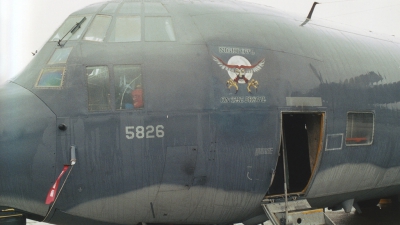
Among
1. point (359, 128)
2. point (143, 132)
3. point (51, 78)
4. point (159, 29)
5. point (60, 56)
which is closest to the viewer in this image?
point (143, 132)

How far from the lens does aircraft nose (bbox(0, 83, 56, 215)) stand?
7.49m

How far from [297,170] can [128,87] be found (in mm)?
4751

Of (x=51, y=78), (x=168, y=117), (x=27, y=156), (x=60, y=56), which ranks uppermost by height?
(x=60, y=56)

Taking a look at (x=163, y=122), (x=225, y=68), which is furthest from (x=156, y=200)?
(x=225, y=68)

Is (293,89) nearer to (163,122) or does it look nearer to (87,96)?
(163,122)

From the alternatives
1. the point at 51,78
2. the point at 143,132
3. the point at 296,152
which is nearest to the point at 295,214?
the point at 296,152

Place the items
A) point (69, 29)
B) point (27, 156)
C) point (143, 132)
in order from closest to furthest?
point (27, 156)
point (143, 132)
point (69, 29)

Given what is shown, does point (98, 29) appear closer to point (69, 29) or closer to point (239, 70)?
point (69, 29)

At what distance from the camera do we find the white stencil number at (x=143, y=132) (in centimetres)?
776

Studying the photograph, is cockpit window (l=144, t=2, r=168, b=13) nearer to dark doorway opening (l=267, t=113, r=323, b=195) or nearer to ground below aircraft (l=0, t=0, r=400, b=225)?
ground below aircraft (l=0, t=0, r=400, b=225)

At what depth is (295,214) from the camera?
877 cm

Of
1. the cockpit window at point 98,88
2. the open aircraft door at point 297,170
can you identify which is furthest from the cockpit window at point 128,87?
the open aircraft door at point 297,170

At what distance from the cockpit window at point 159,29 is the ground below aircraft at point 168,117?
18mm

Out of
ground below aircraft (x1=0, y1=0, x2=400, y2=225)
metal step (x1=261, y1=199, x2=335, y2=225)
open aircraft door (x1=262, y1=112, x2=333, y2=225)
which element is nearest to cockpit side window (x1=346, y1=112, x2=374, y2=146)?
ground below aircraft (x1=0, y1=0, x2=400, y2=225)
